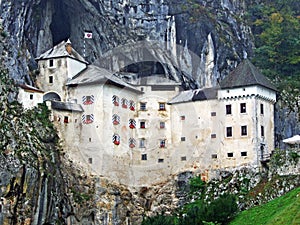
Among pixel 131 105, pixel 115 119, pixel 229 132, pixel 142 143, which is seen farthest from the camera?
pixel 131 105

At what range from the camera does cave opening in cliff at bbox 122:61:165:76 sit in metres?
91.6

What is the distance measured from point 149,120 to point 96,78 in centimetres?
845

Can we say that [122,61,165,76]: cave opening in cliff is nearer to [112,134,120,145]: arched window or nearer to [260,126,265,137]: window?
[112,134,120,145]: arched window

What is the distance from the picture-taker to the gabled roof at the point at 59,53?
278ft

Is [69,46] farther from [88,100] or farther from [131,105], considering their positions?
[131,105]

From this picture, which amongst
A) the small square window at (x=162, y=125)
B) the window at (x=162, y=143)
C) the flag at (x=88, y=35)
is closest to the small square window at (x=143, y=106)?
the small square window at (x=162, y=125)

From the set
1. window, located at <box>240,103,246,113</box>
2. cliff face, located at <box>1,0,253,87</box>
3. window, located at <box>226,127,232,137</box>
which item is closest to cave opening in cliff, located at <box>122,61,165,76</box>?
cliff face, located at <box>1,0,253,87</box>

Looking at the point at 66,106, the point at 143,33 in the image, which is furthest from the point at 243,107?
the point at 66,106

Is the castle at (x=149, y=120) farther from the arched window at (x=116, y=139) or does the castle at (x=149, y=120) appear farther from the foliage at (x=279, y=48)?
the foliage at (x=279, y=48)

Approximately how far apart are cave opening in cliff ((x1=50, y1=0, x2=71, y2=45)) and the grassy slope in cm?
3335

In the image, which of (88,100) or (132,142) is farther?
(132,142)

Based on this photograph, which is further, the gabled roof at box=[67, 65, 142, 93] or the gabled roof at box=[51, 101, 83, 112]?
the gabled roof at box=[67, 65, 142, 93]

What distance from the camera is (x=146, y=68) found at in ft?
301

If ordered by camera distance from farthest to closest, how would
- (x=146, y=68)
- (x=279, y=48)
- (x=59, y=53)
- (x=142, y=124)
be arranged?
(x=279, y=48), (x=146, y=68), (x=142, y=124), (x=59, y=53)
